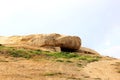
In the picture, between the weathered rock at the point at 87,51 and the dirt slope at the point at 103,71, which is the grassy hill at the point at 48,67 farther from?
the weathered rock at the point at 87,51

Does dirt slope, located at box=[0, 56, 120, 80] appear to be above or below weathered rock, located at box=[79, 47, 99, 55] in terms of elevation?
below

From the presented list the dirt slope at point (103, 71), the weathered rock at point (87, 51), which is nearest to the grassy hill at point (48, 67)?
the dirt slope at point (103, 71)

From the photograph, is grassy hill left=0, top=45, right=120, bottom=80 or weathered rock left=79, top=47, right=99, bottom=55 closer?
grassy hill left=0, top=45, right=120, bottom=80

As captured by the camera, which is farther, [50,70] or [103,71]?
[103,71]

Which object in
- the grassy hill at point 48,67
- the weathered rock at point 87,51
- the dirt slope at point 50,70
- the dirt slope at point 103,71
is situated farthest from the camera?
the weathered rock at point 87,51

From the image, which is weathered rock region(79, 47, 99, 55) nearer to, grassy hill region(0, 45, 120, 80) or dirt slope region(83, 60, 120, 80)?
grassy hill region(0, 45, 120, 80)

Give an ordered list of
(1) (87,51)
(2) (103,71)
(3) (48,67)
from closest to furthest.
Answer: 1. (3) (48,67)
2. (2) (103,71)
3. (1) (87,51)

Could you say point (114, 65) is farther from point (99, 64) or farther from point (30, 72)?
point (30, 72)

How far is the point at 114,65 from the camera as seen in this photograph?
2588 cm

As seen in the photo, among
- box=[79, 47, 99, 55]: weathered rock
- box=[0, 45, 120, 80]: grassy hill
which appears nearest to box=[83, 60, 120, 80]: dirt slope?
box=[0, 45, 120, 80]: grassy hill

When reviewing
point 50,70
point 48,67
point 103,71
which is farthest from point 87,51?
point 50,70

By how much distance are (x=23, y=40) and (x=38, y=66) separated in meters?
12.8

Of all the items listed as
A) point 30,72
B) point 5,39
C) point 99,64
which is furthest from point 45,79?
point 5,39

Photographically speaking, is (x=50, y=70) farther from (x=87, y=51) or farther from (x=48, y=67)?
(x=87, y=51)
